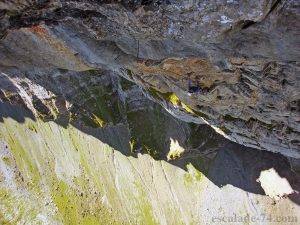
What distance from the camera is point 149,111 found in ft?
61.7

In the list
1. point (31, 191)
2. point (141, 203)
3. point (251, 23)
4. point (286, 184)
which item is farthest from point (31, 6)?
point (31, 191)

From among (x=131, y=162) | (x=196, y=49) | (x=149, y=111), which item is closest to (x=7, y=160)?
(x=131, y=162)

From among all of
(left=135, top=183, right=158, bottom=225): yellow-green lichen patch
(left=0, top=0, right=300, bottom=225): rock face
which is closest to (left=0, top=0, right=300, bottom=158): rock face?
(left=0, top=0, right=300, bottom=225): rock face

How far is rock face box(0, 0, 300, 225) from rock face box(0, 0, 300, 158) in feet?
0.13

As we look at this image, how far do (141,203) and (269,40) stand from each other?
15.5 m

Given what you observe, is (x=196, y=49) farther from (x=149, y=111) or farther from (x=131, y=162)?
(x=131, y=162)

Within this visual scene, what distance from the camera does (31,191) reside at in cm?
2775

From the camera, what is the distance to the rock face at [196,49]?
20.4 ft

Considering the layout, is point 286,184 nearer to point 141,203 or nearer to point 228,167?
point 228,167

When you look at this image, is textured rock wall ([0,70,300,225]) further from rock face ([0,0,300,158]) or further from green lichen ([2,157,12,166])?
green lichen ([2,157,12,166])

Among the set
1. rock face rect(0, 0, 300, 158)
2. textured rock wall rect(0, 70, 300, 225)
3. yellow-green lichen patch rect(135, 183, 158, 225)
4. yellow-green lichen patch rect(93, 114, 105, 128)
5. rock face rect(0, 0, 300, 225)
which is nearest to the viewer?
rock face rect(0, 0, 300, 158)

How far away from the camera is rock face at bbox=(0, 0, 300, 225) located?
268 inches

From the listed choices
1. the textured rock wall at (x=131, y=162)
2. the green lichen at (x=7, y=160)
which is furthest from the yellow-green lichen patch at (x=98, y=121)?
the green lichen at (x=7, y=160)

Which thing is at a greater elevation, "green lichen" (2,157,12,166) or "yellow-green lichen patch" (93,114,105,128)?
"yellow-green lichen patch" (93,114,105,128)
